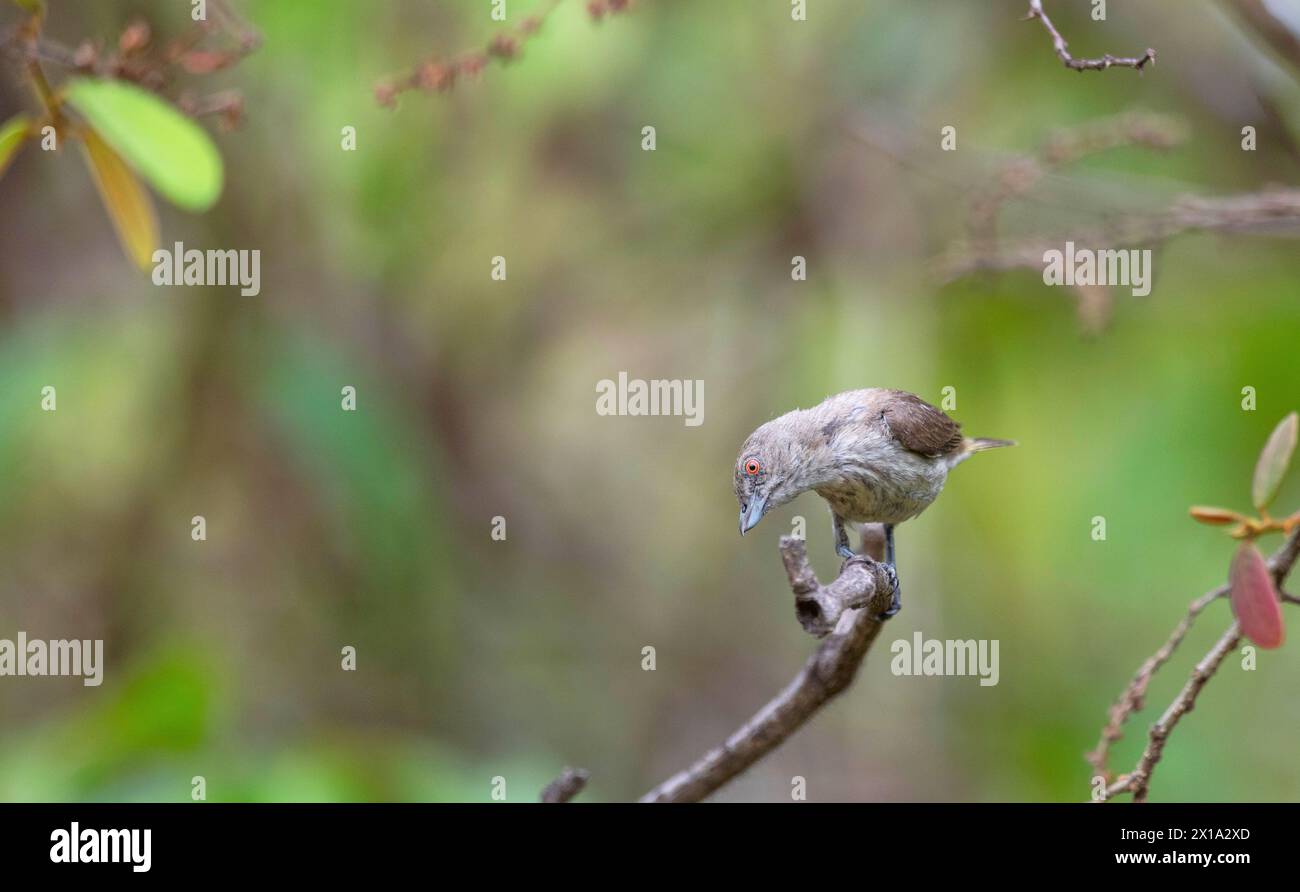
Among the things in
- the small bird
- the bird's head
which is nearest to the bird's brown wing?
the small bird

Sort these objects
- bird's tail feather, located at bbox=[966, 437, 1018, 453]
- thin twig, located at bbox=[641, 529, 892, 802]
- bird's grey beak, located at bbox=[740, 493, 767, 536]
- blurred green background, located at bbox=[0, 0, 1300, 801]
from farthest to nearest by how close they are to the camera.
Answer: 1. blurred green background, located at bbox=[0, 0, 1300, 801]
2. bird's tail feather, located at bbox=[966, 437, 1018, 453]
3. bird's grey beak, located at bbox=[740, 493, 767, 536]
4. thin twig, located at bbox=[641, 529, 892, 802]

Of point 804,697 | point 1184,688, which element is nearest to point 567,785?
point 804,697

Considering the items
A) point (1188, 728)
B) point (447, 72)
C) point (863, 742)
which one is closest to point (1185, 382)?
point (1188, 728)

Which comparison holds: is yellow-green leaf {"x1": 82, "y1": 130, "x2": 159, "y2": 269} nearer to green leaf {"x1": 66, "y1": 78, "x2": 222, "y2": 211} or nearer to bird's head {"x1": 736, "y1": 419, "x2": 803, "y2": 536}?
green leaf {"x1": 66, "y1": 78, "x2": 222, "y2": 211}

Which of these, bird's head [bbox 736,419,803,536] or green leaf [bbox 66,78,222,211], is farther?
bird's head [bbox 736,419,803,536]

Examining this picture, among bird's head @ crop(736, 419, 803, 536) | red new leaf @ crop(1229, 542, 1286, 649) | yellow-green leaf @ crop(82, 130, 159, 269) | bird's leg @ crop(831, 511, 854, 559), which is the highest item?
yellow-green leaf @ crop(82, 130, 159, 269)

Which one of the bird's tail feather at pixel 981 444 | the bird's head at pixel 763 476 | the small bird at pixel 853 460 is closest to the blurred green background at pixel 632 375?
the bird's tail feather at pixel 981 444

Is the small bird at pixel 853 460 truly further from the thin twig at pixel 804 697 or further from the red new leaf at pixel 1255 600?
the red new leaf at pixel 1255 600

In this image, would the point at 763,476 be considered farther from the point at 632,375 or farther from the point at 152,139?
the point at 632,375

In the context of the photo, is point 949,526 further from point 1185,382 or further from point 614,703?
point 614,703
